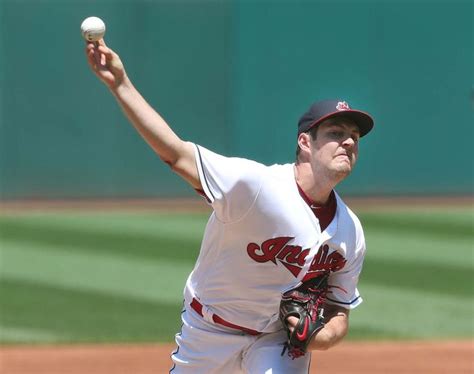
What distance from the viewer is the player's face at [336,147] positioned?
4.79 m

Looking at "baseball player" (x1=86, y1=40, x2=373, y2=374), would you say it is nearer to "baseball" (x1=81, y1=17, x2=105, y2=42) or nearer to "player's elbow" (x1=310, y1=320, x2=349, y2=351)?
"player's elbow" (x1=310, y1=320, x2=349, y2=351)

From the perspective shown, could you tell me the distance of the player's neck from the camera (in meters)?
4.87

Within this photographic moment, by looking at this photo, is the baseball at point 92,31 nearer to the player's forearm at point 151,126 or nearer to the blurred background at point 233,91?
the player's forearm at point 151,126

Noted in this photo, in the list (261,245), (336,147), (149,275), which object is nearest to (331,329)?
(261,245)

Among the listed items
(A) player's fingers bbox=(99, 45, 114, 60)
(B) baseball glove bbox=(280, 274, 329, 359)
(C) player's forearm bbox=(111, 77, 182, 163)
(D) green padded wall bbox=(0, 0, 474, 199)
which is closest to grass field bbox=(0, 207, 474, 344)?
(D) green padded wall bbox=(0, 0, 474, 199)

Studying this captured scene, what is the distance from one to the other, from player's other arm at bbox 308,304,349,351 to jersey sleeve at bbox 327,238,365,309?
0.12ft

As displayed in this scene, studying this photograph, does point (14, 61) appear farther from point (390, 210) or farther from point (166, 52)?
point (390, 210)

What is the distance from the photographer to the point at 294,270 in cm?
487

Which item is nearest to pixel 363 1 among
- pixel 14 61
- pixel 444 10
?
pixel 444 10

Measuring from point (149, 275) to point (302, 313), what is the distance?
20.0 feet

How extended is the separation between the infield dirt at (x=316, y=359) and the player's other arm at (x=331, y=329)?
2.86 m

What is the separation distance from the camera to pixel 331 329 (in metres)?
5.02

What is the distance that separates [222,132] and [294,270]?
10.4 m

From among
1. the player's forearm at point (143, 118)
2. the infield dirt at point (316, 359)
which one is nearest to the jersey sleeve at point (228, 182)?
the player's forearm at point (143, 118)
